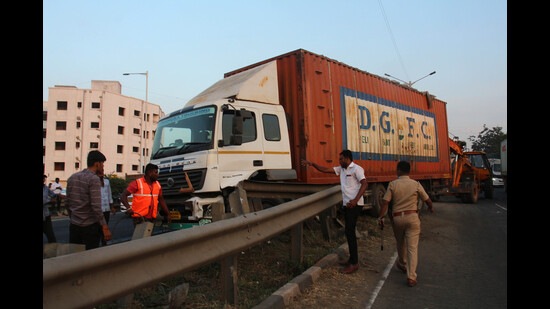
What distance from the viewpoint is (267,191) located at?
22.8 feet

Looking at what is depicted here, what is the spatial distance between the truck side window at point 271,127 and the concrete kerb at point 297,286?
2.64 metres

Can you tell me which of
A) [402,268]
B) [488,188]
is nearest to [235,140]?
[402,268]

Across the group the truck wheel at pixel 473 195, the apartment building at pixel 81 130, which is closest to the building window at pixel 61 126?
the apartment building at pixel 81 130

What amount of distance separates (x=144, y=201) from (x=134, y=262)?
338 cm

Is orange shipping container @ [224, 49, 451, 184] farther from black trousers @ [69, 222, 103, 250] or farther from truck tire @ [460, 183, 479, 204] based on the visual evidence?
truck tire @ [460, 183, 479, 204]

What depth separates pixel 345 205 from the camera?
229 inches

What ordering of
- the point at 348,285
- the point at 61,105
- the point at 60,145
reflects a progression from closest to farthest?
the point at 348,285 < the point at 60,145 < the point at 61,105

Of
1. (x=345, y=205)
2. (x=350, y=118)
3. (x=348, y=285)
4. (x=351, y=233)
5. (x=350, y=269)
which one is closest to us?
(x=348, y=285)

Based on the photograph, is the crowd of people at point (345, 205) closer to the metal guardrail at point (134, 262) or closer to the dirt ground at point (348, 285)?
the dirt ground at point (348, 285)

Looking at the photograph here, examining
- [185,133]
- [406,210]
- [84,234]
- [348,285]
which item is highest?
[185,133]

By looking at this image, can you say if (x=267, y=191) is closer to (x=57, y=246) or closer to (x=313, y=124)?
(x=313, y=124)

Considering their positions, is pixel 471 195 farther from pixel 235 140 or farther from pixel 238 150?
pixel 235 140

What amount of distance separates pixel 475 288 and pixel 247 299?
2.89 meters
